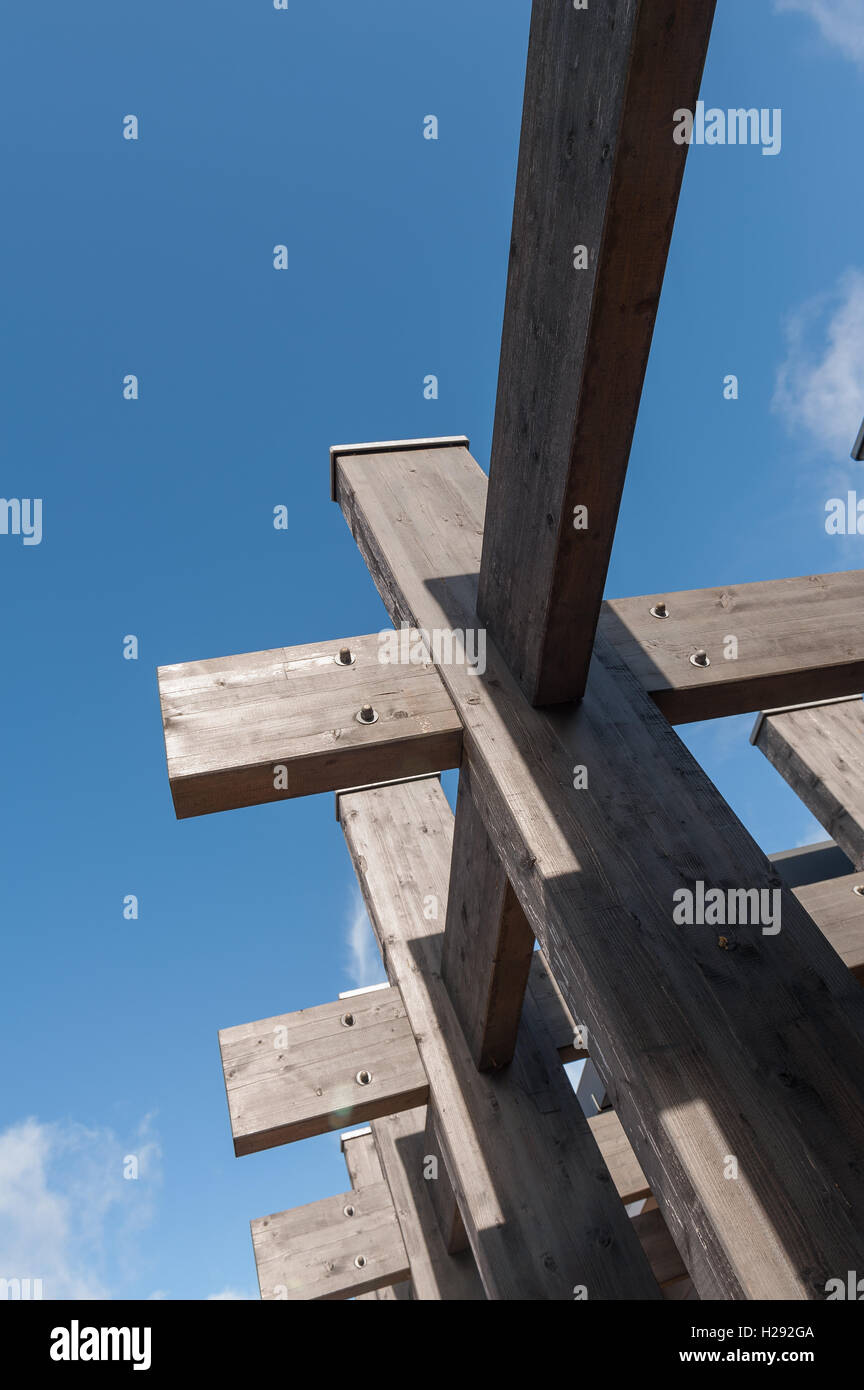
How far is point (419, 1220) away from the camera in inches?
148

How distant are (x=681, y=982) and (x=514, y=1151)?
1.51 m

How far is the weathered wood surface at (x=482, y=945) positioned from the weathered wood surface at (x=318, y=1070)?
26cm

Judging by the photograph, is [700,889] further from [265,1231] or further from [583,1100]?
[583,1100]

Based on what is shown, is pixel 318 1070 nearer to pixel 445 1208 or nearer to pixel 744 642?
pixel 445 1208

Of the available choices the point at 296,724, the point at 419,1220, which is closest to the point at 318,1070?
the point at 419,1220

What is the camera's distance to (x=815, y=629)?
6.74 ft

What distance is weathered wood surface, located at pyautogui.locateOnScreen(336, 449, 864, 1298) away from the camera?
119 centimetres

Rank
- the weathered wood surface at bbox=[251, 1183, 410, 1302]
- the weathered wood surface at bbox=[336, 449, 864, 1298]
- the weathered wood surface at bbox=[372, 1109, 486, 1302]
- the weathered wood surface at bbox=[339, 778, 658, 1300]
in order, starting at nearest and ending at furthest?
the weathered wood surface at bbox=[336, 449, 864, 1298]
the weathered wood surface at bbox=[339, 778, 658, 1300]
the weathered wood surface at bbox=[372, 1109, 486, 1302]
the weathered wood surface at bbox=[251, 1183, 410, 1302]

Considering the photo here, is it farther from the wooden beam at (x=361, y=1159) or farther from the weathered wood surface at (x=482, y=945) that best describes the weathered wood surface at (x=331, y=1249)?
the weathered wood surface at (x=482, y=945)

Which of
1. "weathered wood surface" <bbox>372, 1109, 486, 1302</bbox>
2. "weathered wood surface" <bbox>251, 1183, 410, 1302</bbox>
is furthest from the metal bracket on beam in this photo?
"weathered wood surface" <bbox>251, 1183, 410, 1302</bbox>

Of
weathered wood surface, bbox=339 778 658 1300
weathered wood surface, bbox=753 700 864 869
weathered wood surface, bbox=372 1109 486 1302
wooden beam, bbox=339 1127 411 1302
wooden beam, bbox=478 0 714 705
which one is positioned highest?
wooden beam, bbox=478 0 714 705

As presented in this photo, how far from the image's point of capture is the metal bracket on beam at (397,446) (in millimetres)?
2740

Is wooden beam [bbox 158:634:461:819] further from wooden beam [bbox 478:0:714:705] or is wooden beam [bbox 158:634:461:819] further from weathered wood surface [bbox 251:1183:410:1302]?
weathered wood surface [bbox 251:1183:410:1302]
